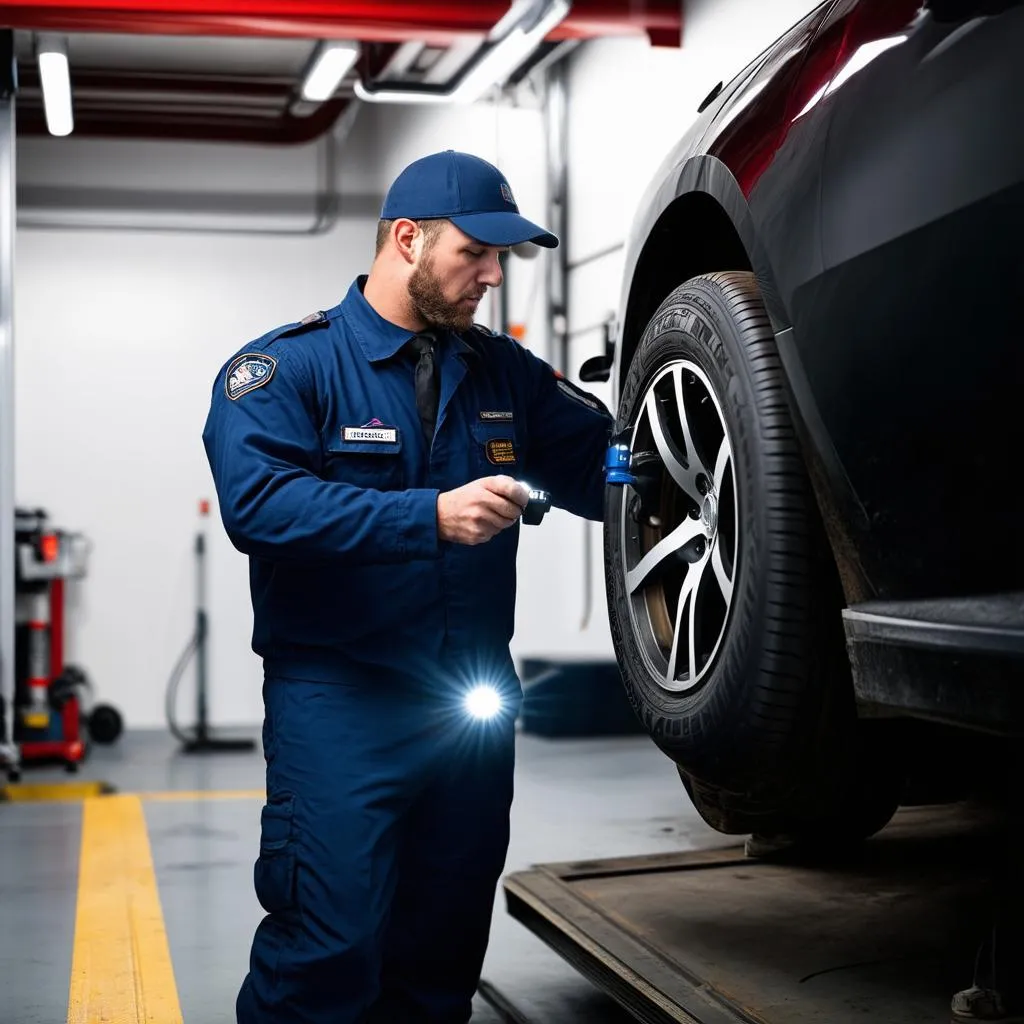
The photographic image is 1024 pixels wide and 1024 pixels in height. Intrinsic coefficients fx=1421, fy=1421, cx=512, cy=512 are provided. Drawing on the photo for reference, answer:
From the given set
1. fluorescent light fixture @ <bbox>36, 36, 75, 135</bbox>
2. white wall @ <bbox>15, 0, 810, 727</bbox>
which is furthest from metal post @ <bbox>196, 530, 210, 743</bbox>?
fluorescent light fixture @ <bbox>36, 36, 75, 135</bbox>

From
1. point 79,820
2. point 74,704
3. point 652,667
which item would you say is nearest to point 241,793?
point 79,820

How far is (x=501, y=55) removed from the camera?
5836 millimetres

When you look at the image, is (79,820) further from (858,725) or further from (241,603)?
(858,725)

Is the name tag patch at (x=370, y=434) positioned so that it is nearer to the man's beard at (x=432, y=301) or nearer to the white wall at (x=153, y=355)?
the man's beard at (x=432, y=301)

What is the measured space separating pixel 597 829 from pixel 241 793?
1.79 meters

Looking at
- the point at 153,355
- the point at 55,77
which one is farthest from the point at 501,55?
the point at 153,355

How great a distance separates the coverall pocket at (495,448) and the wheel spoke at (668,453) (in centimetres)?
35

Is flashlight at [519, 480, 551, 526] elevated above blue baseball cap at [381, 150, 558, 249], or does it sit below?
below

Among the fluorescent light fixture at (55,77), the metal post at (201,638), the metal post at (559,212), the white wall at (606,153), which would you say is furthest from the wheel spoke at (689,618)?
→ the metal post at (201,638)

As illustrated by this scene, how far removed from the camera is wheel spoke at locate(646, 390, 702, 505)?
201 centimetres

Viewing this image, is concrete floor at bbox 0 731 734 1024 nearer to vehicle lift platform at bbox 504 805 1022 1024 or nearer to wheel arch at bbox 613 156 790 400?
vehicle lift platform at bbox 504 805 1022 1024

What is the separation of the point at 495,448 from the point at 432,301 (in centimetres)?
26

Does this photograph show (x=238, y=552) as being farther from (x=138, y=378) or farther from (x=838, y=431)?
(x=838, y=431)

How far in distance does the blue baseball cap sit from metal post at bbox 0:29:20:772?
13.0 ft
